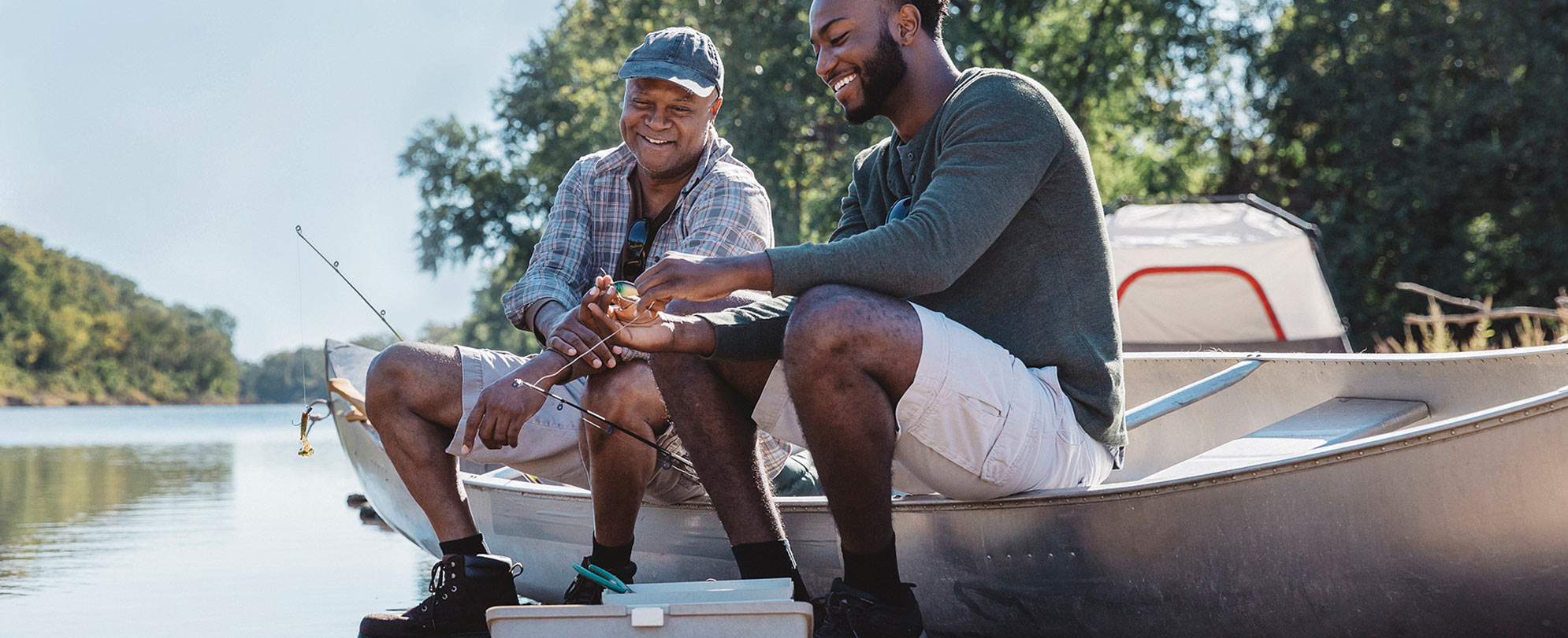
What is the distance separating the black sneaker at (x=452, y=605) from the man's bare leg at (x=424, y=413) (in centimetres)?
9

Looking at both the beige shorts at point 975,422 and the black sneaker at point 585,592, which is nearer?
the beige shorts at point 975,422

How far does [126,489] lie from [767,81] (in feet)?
32.1

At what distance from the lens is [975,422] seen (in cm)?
212

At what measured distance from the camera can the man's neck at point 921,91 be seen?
8.20ft

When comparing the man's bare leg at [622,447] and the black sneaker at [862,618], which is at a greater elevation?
Result: the man's bare leg at [622,447]

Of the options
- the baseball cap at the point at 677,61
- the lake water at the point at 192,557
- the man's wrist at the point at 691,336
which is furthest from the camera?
the lake water at the point at 192,557

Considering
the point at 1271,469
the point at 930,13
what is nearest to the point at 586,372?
the point at 930,13

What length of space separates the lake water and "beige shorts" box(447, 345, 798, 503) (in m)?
0.61

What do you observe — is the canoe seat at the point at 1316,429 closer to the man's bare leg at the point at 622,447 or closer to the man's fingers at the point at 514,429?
the man's bare leg at the point at 622,447

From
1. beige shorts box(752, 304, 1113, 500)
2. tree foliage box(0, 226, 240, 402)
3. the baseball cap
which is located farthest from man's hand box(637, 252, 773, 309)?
tree foliage box(0, 226, 240, 402)

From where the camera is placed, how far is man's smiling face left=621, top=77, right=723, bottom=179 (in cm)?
308

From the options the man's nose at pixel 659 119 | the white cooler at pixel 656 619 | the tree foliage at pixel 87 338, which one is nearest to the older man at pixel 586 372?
the man's nose at pixel 659 119

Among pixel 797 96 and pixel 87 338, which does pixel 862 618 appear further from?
pixel 87 338

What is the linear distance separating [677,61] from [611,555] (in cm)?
116
